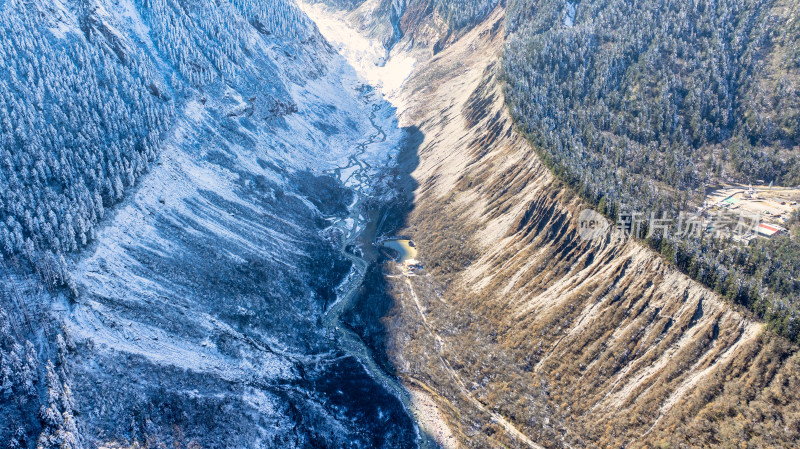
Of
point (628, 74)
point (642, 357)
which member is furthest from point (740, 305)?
→ point (628, 74)

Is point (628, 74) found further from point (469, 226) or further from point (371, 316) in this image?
point (371, 316)

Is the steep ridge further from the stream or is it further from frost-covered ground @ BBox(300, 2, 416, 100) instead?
frost-covered ground @ BBox(300, 2, 416, 100)

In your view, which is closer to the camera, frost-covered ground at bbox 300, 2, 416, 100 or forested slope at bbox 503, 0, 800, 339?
forested slope at bbox 503, 0, 800, 339

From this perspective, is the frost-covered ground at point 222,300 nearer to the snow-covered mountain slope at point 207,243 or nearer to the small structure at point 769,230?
the snow-covered mountain slope at point 207,243

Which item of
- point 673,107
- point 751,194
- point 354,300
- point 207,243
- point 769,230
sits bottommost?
point 751,194

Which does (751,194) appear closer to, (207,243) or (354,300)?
(354,300)

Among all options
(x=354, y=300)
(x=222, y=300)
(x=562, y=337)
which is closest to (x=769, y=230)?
(x=562, y=337)

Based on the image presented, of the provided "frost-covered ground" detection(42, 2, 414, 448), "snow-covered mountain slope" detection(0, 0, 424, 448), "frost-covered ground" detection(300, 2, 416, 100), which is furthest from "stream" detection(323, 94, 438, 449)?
"frost-covered ground" detection(300, 2, 416, 100)
